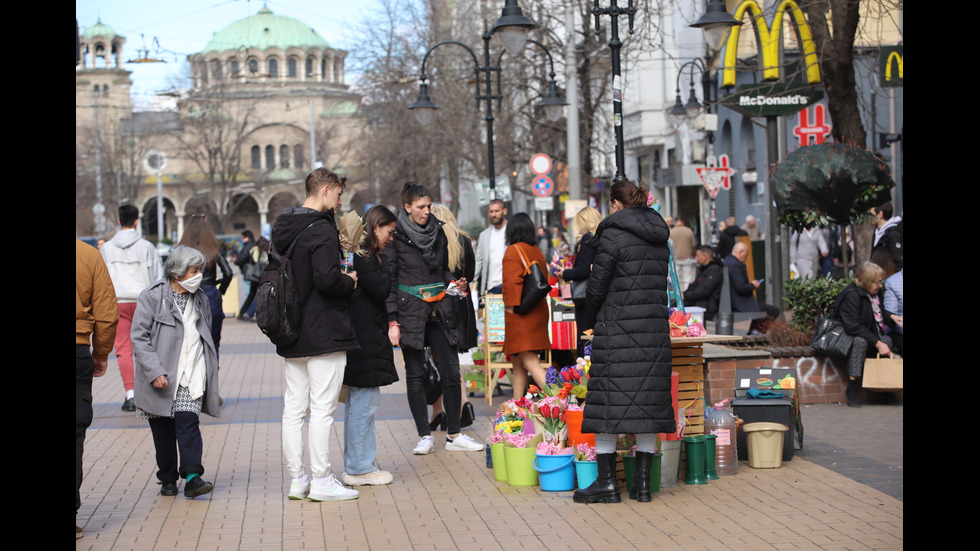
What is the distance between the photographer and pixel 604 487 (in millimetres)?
7426

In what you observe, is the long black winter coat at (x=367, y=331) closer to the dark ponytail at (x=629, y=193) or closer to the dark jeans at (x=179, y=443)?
the dark jeans at (x=179, y=443)

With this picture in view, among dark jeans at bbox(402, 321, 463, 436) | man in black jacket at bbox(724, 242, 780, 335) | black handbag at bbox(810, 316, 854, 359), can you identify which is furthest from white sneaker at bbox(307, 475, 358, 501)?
man in black jacket at bbox(724, 242, 780, 335)

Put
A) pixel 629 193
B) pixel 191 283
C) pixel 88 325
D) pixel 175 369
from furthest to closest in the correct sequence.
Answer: pixel 191 283 < pixel 175 369 < pixel 629 193 < pixel 88 325

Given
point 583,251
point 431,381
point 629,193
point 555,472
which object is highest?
point 629,193

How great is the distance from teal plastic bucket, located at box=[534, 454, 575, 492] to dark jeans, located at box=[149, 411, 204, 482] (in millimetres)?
2112

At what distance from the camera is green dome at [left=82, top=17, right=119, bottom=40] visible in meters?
102

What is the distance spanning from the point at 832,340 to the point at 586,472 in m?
4.50

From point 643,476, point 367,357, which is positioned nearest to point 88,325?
point 367,357

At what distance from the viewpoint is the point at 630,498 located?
298 inches

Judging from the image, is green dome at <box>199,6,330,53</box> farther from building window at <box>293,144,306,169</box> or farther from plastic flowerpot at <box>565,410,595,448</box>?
plastic flowerpot at <box>565,410,595,448</box>

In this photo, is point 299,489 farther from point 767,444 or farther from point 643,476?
point 767,444
